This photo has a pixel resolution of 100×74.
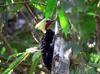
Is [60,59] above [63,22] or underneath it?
underneath

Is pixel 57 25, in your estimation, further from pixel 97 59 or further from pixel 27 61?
pixel 27 61

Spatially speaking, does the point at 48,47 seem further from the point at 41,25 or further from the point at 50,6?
the point at 50,6

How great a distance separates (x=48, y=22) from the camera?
51.8 inches

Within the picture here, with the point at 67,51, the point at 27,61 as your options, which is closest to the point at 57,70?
the point at 67,51

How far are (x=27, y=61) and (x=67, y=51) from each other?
0.77 m

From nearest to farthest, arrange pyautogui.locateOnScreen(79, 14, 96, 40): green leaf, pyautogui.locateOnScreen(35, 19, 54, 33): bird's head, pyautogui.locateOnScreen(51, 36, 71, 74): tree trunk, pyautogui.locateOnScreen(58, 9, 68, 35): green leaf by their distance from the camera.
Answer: pyautogui.locateOnScreen(79, 14, 96, 40): green leaf, pyautogui.locateOnScreen(58, 9, 68, 35): green leaf, pyautogui.locateOnScreen(51, 36, 71, 74): tree trunk, pyautogui.locateOnScreen(35, 19, 54, 33): bird's head

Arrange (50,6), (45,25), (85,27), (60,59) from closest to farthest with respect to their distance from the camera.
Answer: (85,27) → (50,6) → (60,59) → (45,25)

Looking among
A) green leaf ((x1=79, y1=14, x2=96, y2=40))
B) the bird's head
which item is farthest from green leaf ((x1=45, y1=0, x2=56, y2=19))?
the bird's head

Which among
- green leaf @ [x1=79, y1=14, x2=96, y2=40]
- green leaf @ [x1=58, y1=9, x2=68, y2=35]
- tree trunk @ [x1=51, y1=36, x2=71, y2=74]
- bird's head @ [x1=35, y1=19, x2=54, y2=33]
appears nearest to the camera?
green leaf @ [x1=79, y1=14, x2=96, y2=40]

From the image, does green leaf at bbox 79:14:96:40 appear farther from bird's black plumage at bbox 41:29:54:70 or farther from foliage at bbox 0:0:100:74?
bird's black plumage at bbox 41:29:54:70

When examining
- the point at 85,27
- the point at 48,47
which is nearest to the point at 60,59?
the point at 48,47

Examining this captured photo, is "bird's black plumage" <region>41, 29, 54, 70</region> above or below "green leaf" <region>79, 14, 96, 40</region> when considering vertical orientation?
below

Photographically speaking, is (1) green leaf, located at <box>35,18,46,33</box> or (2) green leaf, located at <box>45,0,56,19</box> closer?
(2) green leaf, located at <box>45,0,56,19</box>

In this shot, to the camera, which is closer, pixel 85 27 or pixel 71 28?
pixel 85 27
